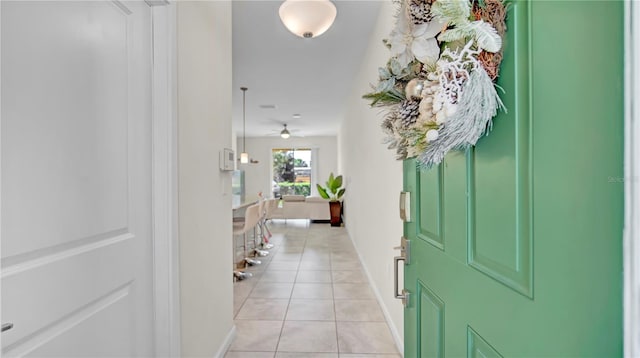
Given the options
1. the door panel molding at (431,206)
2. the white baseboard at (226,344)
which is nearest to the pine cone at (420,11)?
the door panel molding at (431,206)

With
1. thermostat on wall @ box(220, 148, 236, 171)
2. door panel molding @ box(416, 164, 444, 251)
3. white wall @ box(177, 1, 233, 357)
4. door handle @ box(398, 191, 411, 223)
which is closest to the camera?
door panel molding @ box(416, 164, 444, 251)

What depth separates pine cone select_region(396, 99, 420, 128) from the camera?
2.48 ft

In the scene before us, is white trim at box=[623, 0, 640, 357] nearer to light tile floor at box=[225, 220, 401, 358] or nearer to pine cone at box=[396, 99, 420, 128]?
pine cone at box=[396, 99, 420, 128]

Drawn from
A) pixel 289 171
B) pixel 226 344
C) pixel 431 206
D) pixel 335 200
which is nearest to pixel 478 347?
pixel 431 206

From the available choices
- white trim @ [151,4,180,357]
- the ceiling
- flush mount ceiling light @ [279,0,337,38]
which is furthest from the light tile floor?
the ceiling

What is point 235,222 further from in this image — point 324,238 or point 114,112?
point 114,112

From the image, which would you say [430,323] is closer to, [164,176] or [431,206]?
[431,206]

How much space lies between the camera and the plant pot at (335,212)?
23.8 ft

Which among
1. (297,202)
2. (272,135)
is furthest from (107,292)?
(272,135)

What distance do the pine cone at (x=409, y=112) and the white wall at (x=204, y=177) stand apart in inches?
41.2

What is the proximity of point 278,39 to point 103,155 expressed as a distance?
247 centimetres

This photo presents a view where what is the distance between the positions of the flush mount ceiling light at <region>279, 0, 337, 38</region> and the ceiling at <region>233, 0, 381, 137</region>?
420mm

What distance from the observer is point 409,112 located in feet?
2.54

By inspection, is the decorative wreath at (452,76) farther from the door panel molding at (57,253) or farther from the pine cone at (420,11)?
the door panel molding at (57,253)
